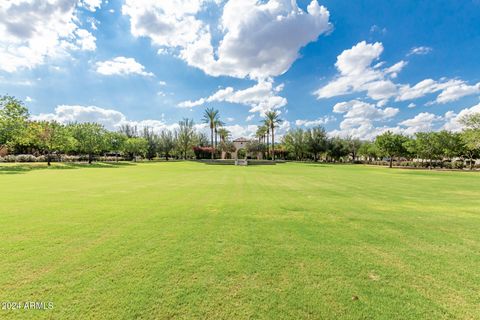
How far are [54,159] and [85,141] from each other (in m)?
9.45

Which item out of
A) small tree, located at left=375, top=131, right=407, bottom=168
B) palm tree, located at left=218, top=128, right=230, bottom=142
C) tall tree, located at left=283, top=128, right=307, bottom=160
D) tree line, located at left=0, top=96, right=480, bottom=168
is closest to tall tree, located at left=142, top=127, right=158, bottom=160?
tree line, located at left=0, top=96, right=480, bottom=168

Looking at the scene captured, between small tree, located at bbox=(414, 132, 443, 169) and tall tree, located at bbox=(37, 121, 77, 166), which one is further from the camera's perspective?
small tree, located at bbox=(414, 132, 443, 169)

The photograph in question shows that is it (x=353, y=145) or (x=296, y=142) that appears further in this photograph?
(x=353, y=145)

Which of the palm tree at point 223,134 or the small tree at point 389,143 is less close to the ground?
the palm tree at point 223,134

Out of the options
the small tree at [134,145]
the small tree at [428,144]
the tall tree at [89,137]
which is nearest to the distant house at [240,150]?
the small tree at [134,145]

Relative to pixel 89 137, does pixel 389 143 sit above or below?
below

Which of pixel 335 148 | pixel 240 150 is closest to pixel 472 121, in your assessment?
pixel 335 148

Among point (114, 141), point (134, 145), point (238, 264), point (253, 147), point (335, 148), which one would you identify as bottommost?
point (238, 264)

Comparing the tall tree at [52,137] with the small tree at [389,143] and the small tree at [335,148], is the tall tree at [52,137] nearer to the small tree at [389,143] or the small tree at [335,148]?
the small tree at [389,143]

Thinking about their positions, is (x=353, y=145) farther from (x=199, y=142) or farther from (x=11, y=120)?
(x=11, y=120)

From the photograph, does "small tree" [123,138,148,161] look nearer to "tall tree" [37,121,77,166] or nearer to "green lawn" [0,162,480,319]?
"tall tree" [37,121,77,166]

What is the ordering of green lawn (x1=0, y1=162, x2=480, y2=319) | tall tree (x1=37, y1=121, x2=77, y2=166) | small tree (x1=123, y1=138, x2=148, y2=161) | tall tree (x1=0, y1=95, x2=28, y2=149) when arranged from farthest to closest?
small tree (x1=123, y1=138, x2=148, y2=161) → tall tree (x1=37, y1=121, x2=77, y2=166) → tall tree (x1=0, y1=95, x2=28, y2=149) → green lawn (x1=0, y1=162, x2=480, y2=319)

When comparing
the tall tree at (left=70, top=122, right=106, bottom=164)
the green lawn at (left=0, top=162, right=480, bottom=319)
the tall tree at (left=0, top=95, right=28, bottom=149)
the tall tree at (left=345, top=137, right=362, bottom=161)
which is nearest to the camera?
the green lawn at (left=0, top=162, right=480, bottom=319)

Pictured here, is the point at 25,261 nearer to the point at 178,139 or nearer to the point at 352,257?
the point at 352,257
